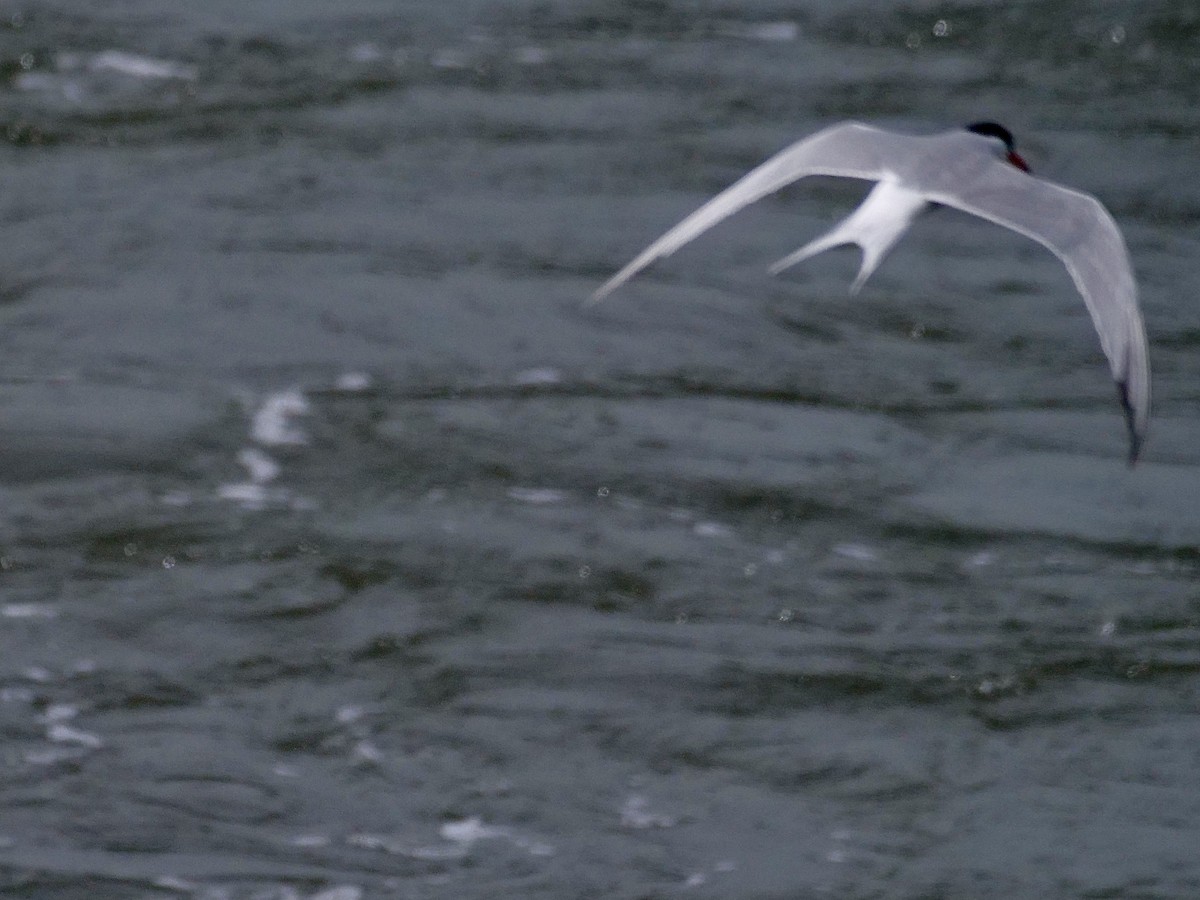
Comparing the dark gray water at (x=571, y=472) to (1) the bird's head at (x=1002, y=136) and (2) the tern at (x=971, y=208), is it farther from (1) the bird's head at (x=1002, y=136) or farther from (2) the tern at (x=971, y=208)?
(1) the bird's head at (x=1002, y=136)

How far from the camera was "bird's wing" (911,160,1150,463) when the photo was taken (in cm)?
368

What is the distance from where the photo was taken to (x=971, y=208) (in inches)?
157

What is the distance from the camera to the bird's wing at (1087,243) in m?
3.68

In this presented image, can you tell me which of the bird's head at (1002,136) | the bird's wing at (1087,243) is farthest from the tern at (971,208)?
the bird's head at (1002,136)

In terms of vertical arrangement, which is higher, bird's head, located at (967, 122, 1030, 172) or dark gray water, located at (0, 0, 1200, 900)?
bird's head, located at (967, 122, 1030, 172)

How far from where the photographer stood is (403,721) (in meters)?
4.39

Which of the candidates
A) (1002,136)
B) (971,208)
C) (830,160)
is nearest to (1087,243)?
(971,208)

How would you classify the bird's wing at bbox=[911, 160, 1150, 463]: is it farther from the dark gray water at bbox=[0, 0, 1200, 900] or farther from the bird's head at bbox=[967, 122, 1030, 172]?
the dark gray water at bbox=[0, 0, 1200, 900]

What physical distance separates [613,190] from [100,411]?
2052 mm

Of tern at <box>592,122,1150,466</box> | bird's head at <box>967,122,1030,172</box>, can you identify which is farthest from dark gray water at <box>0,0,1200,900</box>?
bird's head at <box>967,122,1030,172</box>

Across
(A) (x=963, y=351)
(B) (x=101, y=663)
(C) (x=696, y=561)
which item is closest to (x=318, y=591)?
(B) (x=101, y=663)

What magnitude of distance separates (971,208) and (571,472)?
1.73 m

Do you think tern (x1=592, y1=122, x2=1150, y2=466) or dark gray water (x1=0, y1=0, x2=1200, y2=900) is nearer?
tern (x1=592, y1=122, x2=1150, y2=466)

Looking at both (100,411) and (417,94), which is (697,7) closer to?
(417,94)
